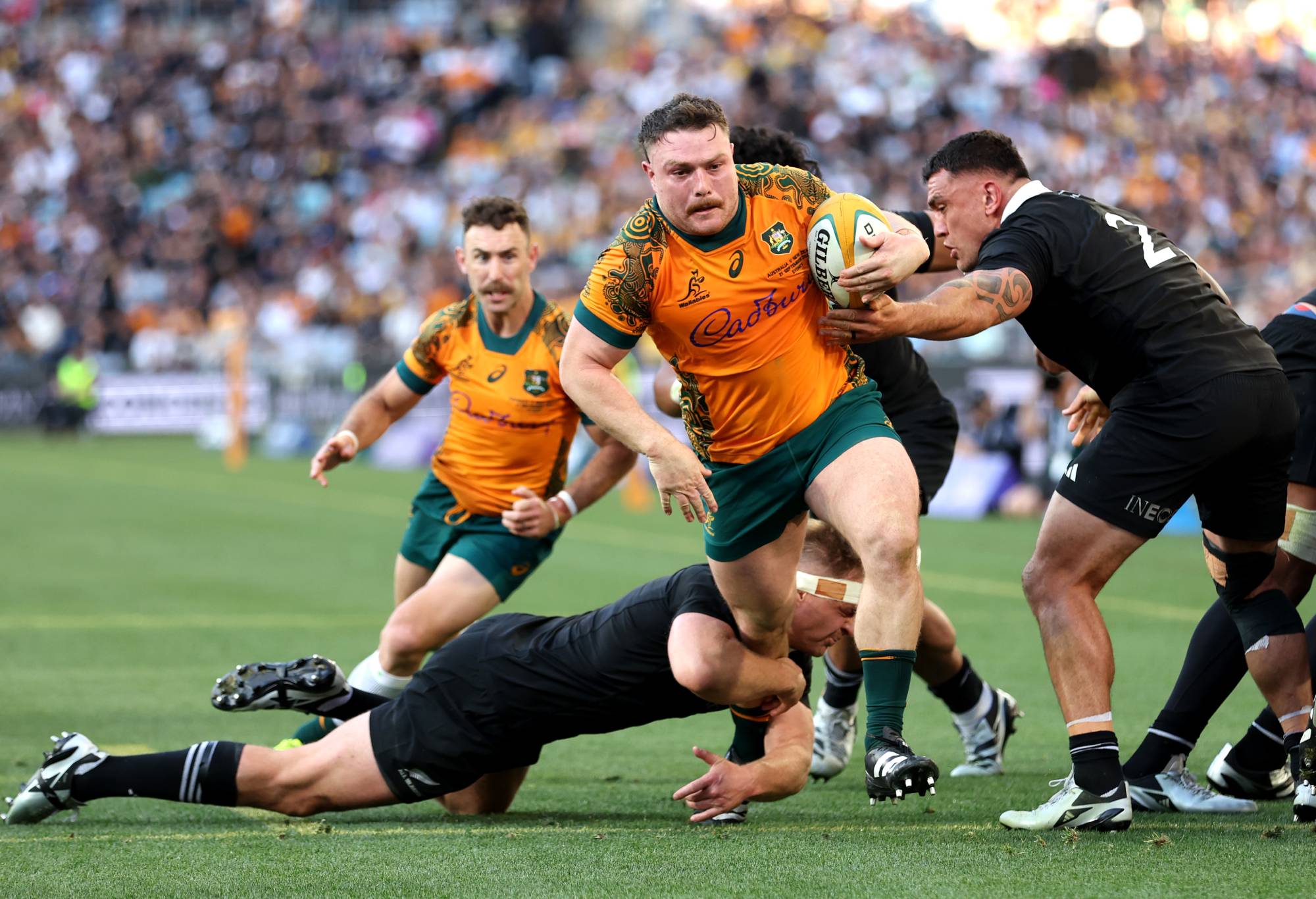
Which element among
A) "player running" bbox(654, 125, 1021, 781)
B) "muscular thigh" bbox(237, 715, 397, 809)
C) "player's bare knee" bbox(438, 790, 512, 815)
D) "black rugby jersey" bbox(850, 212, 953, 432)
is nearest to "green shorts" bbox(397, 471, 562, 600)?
"player running" bbox(654, 125, 1021, 781)

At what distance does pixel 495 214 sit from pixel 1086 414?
2.80m

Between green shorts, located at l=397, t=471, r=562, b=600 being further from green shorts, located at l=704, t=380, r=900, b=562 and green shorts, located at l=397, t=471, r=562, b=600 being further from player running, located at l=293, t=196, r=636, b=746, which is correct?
green shorts, located at l=704, t=380, r=900, b=562

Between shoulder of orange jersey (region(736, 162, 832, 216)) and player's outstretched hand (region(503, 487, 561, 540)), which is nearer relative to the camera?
shoulder of orange jersey (region(736, 162, 832, 216))

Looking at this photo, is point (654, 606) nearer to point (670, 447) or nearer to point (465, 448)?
point (670, 447)

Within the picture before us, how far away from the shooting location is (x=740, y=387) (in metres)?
5.46

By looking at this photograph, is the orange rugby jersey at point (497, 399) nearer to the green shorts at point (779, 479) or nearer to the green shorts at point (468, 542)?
the green shorts at point (468, 542)

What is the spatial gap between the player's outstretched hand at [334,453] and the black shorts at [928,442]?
2376 millimetres

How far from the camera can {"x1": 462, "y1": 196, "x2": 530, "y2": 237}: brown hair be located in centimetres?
737

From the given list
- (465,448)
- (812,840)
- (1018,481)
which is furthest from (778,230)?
(1018,481)

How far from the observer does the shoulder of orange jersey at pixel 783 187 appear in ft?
18.1

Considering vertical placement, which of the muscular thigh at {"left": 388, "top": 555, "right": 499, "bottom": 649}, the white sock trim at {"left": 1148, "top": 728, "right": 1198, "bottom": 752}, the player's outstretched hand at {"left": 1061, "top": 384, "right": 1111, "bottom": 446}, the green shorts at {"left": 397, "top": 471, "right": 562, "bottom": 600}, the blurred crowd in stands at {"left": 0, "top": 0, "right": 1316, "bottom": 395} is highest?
the blurred crowd in stands at {"left": 0, "top": 0, "right": 1316, "bottom": 395}

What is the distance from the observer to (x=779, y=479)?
5430mm

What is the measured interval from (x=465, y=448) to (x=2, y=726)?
252 centimetres

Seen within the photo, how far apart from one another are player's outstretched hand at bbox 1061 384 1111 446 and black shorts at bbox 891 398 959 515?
83cm
